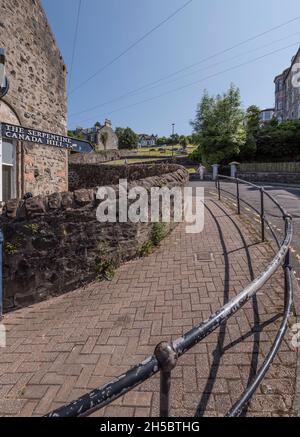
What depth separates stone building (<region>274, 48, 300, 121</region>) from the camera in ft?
144

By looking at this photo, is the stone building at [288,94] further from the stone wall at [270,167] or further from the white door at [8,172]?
the white door at [8,172]

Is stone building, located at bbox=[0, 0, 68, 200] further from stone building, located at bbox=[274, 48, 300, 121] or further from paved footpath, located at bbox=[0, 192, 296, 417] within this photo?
stone building, located at bbox=[274, 48, 300, 121]

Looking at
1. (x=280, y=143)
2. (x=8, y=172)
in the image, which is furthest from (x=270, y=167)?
(x=8, y=172)

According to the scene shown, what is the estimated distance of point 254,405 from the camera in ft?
7.43

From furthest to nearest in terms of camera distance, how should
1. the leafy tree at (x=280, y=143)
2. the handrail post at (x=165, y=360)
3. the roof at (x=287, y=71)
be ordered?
the roof at (x=287, y=71)
the leafy tree at (x=280, y=143)
the handrail post at (x=165, y=360)

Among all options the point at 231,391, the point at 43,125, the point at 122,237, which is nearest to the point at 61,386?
the point at 231,391

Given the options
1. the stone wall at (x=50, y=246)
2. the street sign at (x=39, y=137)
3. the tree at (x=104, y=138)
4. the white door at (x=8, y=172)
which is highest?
the tree at (x=104, y=138)

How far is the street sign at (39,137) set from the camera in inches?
215

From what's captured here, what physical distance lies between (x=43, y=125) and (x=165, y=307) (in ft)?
25.2

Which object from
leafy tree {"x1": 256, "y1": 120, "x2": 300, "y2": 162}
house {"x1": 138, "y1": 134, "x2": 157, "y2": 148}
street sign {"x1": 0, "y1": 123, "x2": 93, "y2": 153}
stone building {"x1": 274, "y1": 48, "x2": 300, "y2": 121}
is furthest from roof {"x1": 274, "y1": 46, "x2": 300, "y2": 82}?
house {"x1": 138, "y1": 134, "x2": 157, "y2": 148}

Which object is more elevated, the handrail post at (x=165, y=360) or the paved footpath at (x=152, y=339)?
the handrail post at (x=165, y=360)

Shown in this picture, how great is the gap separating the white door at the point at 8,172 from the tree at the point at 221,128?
1002 inches

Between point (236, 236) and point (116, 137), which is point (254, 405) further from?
point (116, 137)

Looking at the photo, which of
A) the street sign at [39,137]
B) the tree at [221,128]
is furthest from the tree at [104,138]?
the street sign at [39,137]
